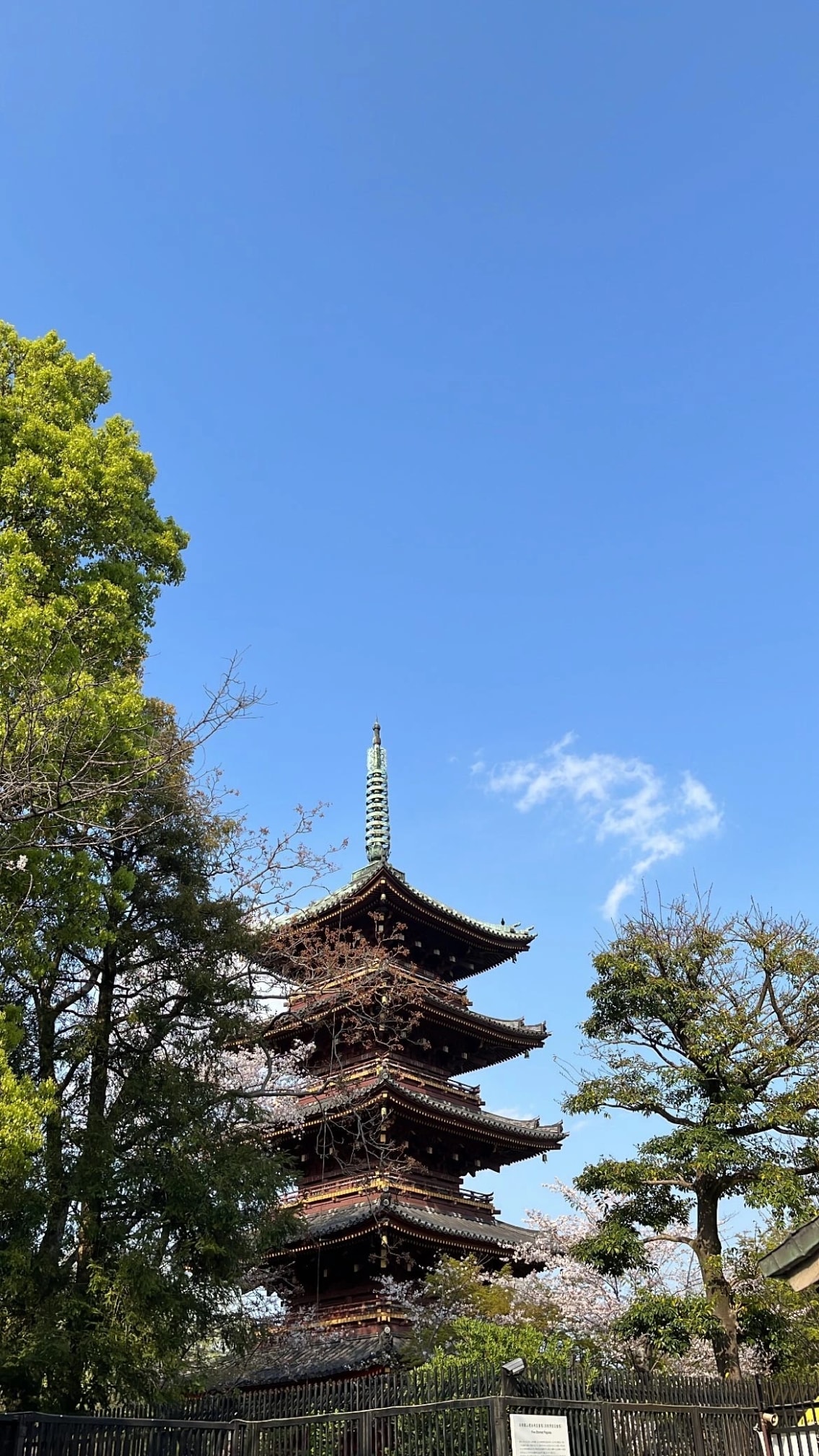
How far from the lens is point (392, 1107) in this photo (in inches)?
959

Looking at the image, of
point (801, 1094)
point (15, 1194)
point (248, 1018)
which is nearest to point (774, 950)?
point (801, 1094)

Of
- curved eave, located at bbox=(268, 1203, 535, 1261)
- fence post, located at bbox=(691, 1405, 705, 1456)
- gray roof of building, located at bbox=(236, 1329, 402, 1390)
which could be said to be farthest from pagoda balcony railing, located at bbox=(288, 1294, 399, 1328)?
fence post, located at bbox=(691, 1405, 705, 1456)

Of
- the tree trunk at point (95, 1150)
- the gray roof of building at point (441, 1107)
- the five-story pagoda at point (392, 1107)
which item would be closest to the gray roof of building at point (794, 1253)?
the tree trunk at point (95, 1150)

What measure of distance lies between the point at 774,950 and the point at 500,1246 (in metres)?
10.8

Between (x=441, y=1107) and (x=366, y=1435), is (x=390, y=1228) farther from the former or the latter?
(x=366, y=1435)

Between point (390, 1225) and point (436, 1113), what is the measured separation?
320cm

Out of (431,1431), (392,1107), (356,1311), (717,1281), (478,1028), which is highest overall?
(478,1028)

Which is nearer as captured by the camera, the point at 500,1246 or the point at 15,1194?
the point at 15,1194

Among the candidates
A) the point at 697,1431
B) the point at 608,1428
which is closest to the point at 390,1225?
the point at 697,1431

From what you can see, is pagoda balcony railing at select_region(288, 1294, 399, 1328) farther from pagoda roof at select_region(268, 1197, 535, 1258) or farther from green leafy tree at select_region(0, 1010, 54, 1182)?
green leafy tree at select_region(0, 1010, 54, 1182)

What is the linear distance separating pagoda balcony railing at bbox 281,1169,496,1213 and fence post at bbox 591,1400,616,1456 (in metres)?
12.2

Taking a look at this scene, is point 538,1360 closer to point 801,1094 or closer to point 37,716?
point 801,1094

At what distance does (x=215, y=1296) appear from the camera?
14.7 metres

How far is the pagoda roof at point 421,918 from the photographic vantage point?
26953mm
